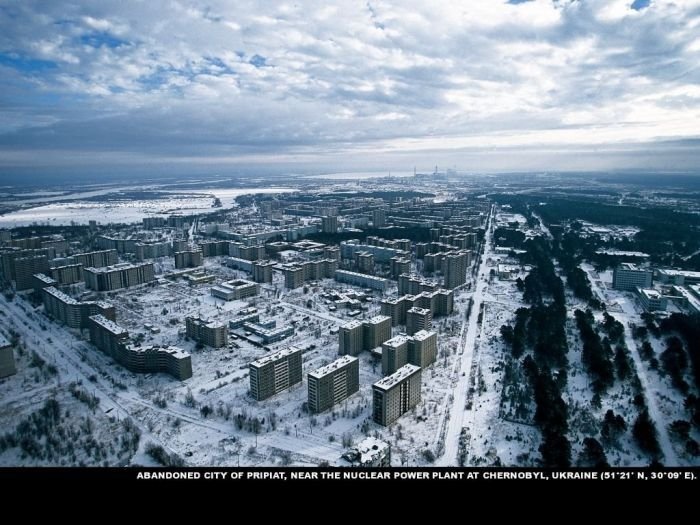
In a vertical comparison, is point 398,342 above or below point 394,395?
above

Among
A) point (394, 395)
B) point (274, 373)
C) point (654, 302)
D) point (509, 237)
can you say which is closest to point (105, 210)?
point (509, 237)

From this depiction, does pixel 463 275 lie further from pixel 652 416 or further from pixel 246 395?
pixel 246 395

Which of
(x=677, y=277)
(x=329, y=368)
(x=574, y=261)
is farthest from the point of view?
(x=574, y=261)

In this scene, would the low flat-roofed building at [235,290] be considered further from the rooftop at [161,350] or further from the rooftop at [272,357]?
the rooftop at [272,357]

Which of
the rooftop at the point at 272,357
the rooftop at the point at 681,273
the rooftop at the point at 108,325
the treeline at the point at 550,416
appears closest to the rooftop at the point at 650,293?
the rooftop at the point at 681,273

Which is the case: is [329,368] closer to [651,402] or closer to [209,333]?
[209,333]

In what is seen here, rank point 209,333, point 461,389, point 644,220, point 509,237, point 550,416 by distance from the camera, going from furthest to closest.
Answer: point 644,220 < point 509,237 < point 209,333 < point 461,389 < point 550,416

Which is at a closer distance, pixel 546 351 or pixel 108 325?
pixel 546 351

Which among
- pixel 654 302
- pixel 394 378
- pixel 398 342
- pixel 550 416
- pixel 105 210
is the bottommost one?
pixel 550 416
